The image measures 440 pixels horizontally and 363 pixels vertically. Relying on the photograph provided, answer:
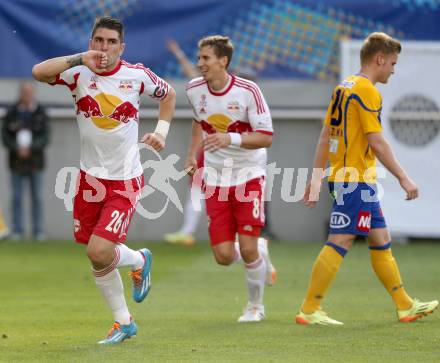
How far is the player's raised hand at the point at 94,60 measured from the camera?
295 inches

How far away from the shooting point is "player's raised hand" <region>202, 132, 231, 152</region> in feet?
27.8

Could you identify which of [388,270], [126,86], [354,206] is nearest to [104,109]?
[126,86]

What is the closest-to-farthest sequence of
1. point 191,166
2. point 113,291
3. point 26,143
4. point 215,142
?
point 113,291 < point 215,142 < point 191,166 < point 26,143

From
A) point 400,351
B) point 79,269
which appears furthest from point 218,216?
point 79,269

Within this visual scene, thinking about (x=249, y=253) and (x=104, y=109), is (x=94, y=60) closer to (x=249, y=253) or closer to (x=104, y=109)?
(x=104, y=109)

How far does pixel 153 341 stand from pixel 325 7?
9454 mm

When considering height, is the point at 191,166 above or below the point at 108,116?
below

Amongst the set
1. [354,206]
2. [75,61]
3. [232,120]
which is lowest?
[354,206]

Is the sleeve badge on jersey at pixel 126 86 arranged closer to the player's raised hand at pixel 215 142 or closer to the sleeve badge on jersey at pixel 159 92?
the sleeve badge on jersey at pixel 159 92

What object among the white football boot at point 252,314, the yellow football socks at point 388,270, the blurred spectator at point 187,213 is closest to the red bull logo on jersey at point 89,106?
the white football boot at point 252,314

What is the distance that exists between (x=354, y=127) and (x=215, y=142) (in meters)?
1.04

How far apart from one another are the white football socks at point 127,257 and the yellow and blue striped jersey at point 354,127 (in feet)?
5.13

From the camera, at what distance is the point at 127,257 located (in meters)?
8.10

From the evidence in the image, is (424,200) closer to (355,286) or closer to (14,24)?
(355,286)
